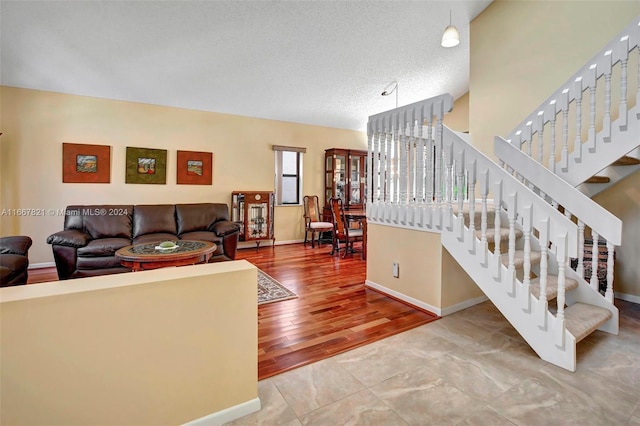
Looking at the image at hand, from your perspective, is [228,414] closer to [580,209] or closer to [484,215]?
[484,215]

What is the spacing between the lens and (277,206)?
6.41 meters

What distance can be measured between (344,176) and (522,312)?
496 centimetres

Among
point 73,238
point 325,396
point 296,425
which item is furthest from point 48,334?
point 73,238

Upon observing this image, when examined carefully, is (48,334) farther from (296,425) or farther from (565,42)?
(565,42)

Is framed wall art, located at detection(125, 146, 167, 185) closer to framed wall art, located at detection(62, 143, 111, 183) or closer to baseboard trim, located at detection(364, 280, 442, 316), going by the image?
framed wall art, located at detection(62, 143, 111, 183)

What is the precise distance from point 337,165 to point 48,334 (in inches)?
236

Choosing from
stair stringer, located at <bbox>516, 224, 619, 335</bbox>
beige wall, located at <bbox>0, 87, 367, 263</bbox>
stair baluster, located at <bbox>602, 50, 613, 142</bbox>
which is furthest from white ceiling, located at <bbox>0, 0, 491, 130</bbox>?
stair stringer, located at <bbox>516, 224, 619, 335</bbox>

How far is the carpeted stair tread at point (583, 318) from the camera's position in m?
2.06

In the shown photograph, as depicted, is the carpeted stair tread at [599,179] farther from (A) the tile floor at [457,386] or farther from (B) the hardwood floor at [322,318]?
(B) the hardwood floor at [322,318]

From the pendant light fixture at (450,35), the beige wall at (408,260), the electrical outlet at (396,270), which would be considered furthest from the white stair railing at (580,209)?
the electrical outlet at (396,270)

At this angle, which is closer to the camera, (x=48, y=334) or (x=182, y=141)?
(x=48, y=334)

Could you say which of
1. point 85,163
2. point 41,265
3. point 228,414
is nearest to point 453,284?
point 228,414

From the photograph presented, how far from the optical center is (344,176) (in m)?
6.78

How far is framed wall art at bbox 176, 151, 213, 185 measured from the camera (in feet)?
17.6
